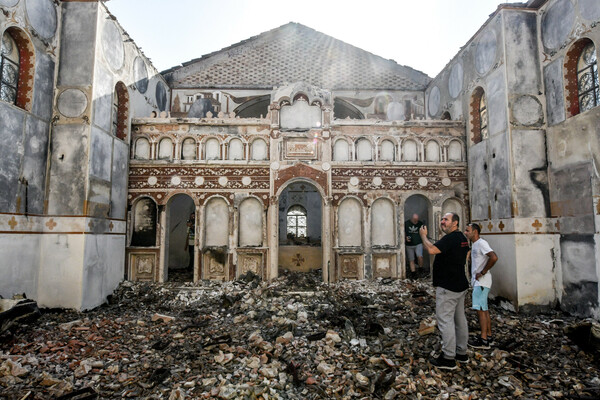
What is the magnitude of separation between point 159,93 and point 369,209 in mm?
9671

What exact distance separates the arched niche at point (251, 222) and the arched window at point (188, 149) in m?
2.39

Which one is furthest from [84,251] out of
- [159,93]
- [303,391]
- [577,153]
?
[577,153]

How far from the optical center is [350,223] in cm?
1148

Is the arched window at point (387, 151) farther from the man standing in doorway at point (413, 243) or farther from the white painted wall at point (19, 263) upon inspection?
the white painted wall at point (19, 263)

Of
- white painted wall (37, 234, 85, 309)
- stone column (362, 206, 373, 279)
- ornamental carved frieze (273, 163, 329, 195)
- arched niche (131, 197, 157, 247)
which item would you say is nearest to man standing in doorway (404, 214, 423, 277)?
stone column (362, 206, 373, 279)

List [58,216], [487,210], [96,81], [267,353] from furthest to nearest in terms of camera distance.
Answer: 1. [487,210]
2. [96,81]
3. [58,216]
4. [267,353]

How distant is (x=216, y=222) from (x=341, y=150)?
4944 mm

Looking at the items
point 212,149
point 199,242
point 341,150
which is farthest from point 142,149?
point 341,150

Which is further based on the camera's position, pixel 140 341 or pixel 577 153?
pixel 577 153

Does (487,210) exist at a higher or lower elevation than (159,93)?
lower

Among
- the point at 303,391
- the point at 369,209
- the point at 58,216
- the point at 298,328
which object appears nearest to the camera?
the point at 303,391

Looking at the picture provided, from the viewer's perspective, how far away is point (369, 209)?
11.3m

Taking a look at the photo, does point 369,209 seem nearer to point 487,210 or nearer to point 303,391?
point 487,210

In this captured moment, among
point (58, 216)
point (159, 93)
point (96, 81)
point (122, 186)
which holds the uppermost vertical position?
point (159, 93)
